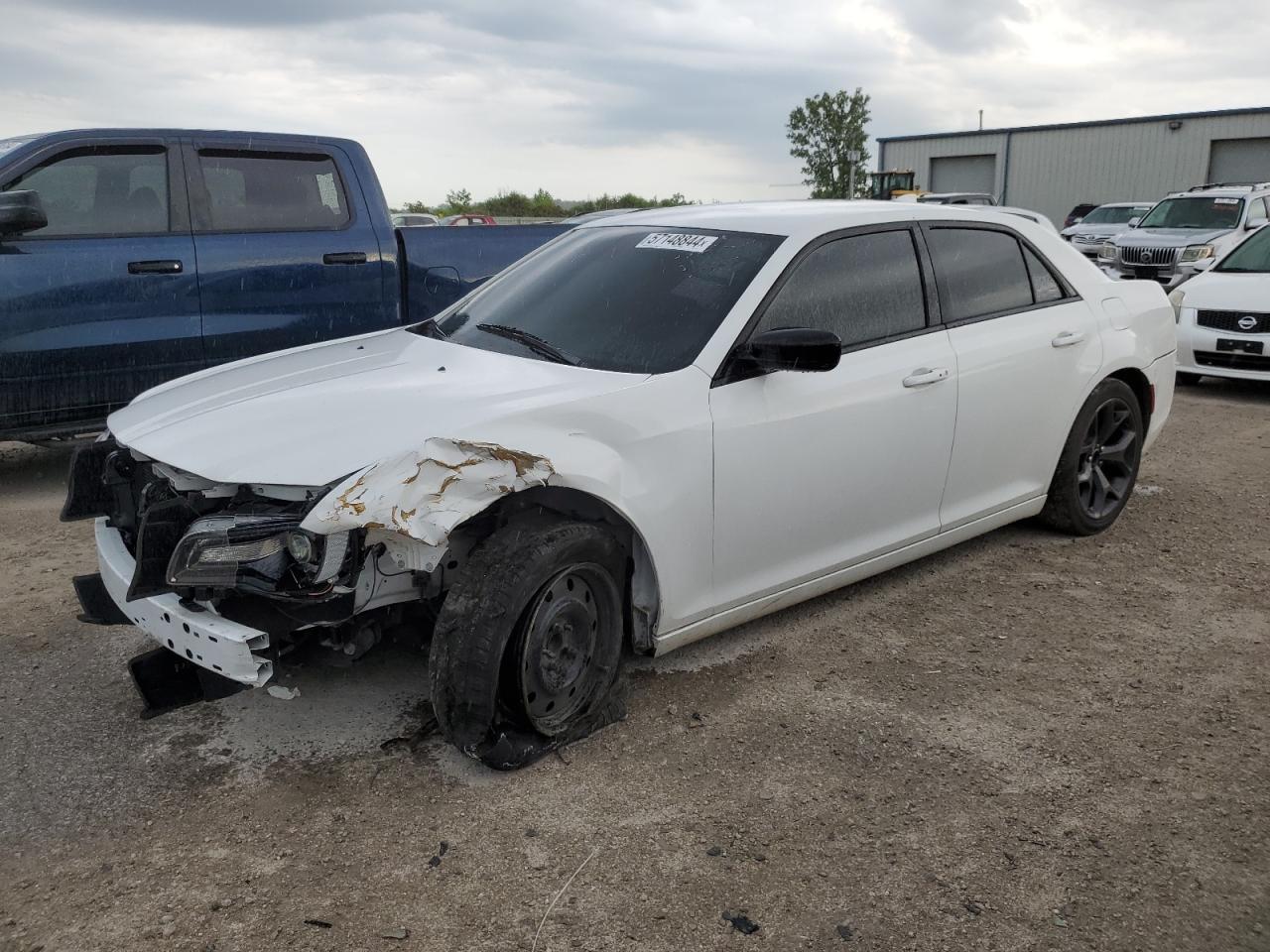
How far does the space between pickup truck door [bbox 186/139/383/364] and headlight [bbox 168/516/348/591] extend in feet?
12.6

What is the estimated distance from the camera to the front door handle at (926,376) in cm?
413

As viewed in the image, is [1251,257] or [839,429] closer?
[839,429]

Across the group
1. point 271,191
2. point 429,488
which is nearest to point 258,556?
point 429,488

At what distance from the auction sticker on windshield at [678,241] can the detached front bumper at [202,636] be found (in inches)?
80.7

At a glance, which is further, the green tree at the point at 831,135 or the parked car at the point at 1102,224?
the green tree at the point at 831,135

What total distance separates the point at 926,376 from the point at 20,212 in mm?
4458

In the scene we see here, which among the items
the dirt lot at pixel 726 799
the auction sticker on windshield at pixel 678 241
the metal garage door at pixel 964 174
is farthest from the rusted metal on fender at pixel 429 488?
the metal garage door at pixel 964 174

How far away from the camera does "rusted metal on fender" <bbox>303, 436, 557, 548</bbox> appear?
9.22 ft

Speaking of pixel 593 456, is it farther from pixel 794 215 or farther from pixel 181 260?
pixel 181 260

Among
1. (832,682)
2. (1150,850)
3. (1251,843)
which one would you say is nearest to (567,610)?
(832,682)

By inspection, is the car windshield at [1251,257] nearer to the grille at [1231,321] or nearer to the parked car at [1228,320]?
the parked car at [1228,320]

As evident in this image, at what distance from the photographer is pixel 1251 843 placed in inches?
114

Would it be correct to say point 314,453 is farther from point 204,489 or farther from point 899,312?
point 899,312

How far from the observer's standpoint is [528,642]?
10.3 feet
